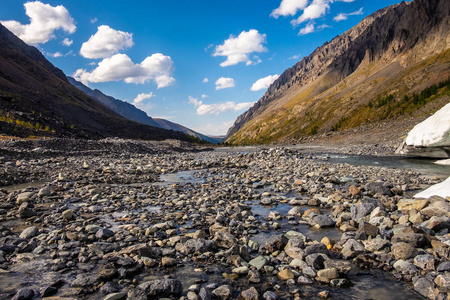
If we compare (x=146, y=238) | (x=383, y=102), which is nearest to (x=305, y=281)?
(x=146, y=238)

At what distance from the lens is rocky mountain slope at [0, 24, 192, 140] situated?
4581cm

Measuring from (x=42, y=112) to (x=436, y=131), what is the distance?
76779 mm

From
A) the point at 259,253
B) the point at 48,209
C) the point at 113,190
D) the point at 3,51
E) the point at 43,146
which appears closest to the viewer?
the point at 259,253

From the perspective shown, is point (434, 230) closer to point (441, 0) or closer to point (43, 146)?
point (43, 146)

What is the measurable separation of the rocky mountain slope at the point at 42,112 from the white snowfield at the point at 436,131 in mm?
52035

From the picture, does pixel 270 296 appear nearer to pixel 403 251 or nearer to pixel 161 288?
pixel 161 288

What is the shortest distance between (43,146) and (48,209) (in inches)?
971

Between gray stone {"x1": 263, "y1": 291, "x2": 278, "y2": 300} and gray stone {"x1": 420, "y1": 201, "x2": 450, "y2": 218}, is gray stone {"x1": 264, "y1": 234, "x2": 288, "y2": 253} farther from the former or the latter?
gray stone {"x1": 420, "y1": 201, "x2": 450, "y2": 218}

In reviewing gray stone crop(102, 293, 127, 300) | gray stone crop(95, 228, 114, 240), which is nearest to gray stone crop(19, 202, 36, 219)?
gray stone crop(95, 228, 114, 240)

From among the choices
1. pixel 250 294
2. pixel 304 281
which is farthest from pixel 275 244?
pixel 250 294

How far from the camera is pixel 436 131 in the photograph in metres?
25.2

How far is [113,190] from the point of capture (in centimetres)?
1532

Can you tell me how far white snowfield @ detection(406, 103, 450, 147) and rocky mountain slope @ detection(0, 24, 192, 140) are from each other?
2049 inches

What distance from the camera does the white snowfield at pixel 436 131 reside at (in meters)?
24.4
